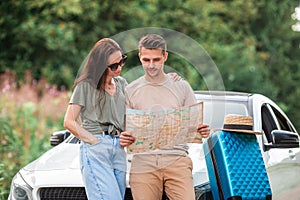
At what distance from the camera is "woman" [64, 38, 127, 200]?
19.0 feet

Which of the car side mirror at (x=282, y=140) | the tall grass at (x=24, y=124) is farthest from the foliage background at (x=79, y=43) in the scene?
the car side mirror at (x=282, y=140)

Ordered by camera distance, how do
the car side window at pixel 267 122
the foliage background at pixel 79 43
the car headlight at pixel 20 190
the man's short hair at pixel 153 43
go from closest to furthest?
1. the man's short hair at pixel 153 43
2. the car headlight at pixel 20 190
3. the car side window at pixel 267 122
4. the foliage background at pixel 79 43

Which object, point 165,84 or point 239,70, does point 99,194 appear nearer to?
point 165,84

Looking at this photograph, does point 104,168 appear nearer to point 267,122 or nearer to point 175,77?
point 175,77

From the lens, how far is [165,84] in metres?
5.96

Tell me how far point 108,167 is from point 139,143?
0.29 metres

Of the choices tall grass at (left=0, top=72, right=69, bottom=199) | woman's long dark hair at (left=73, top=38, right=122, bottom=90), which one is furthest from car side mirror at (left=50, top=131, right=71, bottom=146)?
woman's long dark hair at (left=73, top=38, right=122, bottom=90)

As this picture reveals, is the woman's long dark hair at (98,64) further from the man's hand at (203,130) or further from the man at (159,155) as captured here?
the man's hand at (203,130)

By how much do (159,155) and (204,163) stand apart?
1117 mm

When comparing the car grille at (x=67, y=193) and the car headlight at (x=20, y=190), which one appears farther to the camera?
the car headlight at (x=20, y=190)

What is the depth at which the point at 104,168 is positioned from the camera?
5.80 m

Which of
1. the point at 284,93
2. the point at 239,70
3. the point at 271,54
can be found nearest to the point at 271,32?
the point at 271,54

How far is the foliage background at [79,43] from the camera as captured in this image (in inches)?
573

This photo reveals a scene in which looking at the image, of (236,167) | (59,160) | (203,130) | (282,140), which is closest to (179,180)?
(203,130)
